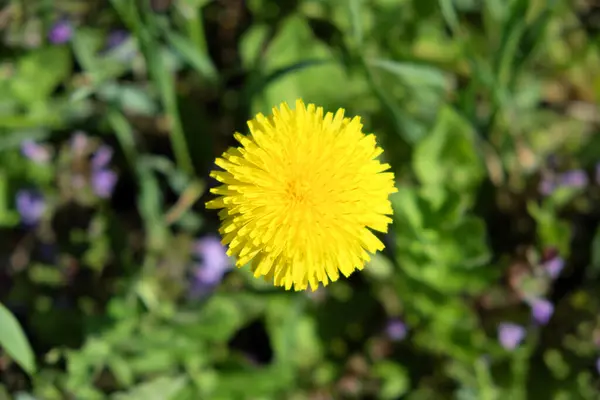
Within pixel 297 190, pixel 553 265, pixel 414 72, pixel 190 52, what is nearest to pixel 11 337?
pixel 297 190

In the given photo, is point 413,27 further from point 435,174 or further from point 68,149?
point 68,149

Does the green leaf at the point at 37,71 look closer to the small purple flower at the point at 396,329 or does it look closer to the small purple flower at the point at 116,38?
the small purple flower at the point at 116,38

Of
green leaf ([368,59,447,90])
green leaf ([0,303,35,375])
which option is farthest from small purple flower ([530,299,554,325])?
green leaf ([0,303,35,375])

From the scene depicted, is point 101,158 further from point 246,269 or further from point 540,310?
point 540,310

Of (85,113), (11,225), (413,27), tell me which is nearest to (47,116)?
(85,113)

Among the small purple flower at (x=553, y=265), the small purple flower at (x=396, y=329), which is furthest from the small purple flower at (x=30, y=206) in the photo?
the small purple flower at (x=553, y=265)
